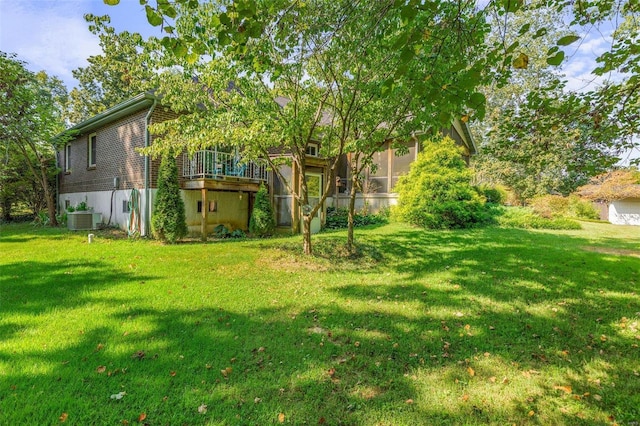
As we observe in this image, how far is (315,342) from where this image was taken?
354 centimetres

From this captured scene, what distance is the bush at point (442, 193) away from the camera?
1190 cm

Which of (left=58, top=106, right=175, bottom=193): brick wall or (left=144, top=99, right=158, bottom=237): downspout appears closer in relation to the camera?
(left=144, top=99, right=158, bottom=237): downspout

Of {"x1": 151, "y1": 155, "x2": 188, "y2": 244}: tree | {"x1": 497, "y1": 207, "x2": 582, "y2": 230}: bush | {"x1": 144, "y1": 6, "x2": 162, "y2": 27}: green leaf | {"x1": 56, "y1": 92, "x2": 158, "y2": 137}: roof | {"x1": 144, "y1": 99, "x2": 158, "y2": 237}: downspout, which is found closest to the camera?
{"x1": 144, "y1": 6, "x2": 162, "y2": 27}: green leaf

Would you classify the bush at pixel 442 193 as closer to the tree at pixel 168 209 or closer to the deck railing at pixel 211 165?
the deck railing at pixel 211 165

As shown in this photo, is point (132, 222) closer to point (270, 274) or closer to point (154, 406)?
point (270, 274)

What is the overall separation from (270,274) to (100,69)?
2914 cm

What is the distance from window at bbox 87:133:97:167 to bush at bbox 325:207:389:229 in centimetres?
1054

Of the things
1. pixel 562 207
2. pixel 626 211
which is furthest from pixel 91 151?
pixel 626 211

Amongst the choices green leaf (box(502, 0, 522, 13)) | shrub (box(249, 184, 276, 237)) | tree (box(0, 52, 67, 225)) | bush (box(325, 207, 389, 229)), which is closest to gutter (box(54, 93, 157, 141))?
tree (box(0, 52, 67, 225))

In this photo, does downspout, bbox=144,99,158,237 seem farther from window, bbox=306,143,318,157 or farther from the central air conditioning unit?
window, bbox=306,143,318,157

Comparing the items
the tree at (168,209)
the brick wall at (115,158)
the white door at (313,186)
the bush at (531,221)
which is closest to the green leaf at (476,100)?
the tree at (168,209)

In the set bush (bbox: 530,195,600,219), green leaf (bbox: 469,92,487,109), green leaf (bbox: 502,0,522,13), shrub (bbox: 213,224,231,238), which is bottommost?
shrub (bbox: 213,224,231,238)

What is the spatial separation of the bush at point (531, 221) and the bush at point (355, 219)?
199 inches

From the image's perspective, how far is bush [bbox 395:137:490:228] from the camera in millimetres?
11898
